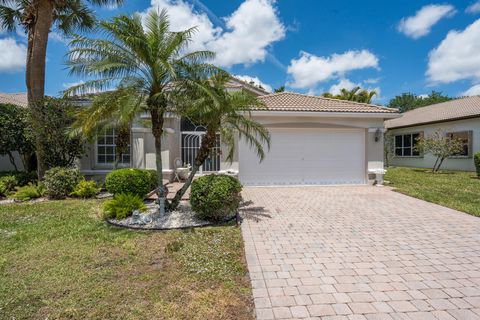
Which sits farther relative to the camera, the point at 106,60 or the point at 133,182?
the point at 133,182

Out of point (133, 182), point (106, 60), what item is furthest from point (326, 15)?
point (133, 182)

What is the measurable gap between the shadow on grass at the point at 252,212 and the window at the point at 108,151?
782 cm

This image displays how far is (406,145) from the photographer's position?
24.7 m

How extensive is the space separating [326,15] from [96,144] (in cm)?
1378

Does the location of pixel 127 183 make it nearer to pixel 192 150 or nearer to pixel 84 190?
pixel 84 190

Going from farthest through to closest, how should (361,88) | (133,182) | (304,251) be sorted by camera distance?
(361,88) → (133,182) → (304,251)

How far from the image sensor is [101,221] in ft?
25.3

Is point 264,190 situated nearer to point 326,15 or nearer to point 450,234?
point 450,234

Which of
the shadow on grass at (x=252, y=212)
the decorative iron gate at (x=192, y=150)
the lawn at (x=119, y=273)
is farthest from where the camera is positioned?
the decorative iron gate at (x=192, y=150)

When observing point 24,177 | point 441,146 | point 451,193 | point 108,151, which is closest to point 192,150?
point 108,151

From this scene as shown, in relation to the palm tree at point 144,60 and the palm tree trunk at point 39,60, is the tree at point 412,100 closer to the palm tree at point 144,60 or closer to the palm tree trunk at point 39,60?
the palm tree at point 144,60

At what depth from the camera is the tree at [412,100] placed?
188ft

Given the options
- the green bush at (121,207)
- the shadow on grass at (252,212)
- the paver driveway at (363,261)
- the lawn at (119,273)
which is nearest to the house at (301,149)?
the shadow on grass at (252,212)

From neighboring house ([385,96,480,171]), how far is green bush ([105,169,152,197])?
70.6ft
